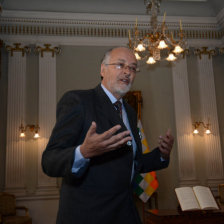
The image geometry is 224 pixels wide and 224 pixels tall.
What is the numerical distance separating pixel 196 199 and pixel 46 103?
485 cm

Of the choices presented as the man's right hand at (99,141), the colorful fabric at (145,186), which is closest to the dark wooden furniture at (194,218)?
the man's right hand at (99,141)

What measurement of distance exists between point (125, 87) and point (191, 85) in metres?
6.69

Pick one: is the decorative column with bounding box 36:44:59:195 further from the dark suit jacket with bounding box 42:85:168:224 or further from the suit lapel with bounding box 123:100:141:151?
the dark suit jacket with bounding box 42:85:168:224

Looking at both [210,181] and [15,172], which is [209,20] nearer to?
[210,181]

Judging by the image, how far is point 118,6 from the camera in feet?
26.2

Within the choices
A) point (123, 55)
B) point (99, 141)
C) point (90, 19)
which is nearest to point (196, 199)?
point (123, 55)

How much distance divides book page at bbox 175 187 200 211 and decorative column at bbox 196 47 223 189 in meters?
4.30

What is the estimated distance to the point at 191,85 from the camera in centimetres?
830

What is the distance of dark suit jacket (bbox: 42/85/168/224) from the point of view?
151 cm

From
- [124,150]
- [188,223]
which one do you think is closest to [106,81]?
[124,150]

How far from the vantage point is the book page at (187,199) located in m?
3.70

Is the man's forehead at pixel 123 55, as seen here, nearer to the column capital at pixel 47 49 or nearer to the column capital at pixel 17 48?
the column capital at pixel 47 49

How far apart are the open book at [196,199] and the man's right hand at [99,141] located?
2.70 m

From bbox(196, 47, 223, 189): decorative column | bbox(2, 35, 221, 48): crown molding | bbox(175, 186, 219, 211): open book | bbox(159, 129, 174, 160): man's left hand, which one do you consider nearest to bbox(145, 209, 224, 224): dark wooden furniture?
bbox(175, 186, 219, 211): open book
